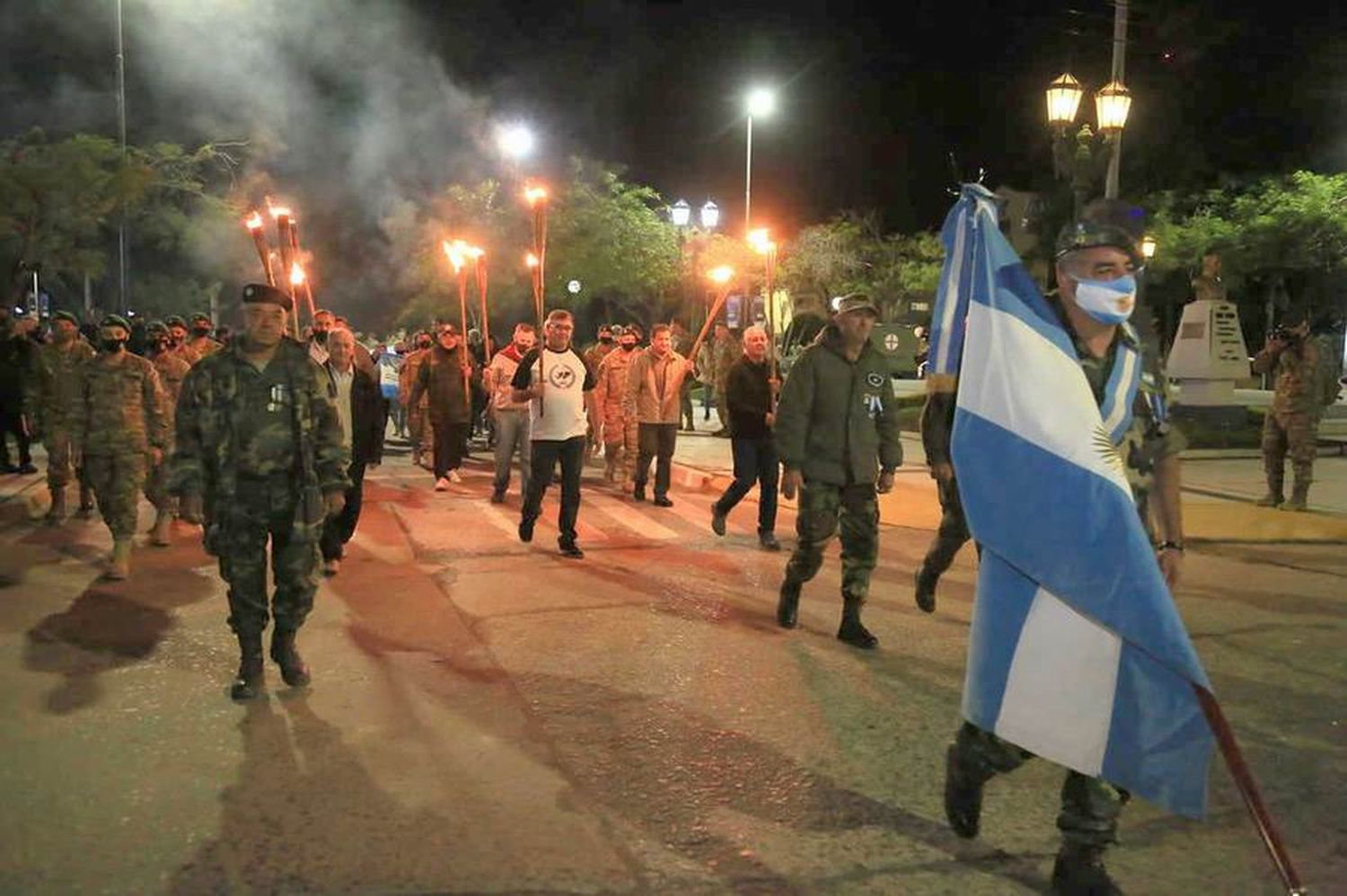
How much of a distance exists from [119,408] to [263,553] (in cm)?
342

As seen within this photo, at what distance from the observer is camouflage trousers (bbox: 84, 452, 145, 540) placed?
27.8ft

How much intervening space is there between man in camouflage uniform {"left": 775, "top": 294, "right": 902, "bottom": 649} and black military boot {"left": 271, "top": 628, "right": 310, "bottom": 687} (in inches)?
102

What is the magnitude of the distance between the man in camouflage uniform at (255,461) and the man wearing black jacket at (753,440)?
4.63 metres

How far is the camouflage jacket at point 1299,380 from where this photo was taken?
1202 cm

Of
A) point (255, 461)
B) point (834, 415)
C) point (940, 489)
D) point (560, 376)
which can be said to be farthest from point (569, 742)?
point (560, 376)

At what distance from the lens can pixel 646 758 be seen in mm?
4871

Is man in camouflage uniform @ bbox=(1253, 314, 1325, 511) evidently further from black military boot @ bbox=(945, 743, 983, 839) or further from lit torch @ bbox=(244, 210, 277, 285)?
black military boot @ bbox=(945, 743, 983, 839)

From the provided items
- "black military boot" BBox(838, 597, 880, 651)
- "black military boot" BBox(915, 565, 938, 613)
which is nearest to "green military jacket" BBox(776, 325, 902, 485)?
"black military boot" BBox(838, 597, 880, 651)

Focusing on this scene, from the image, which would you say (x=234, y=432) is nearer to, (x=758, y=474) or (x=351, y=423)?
(x=351, y=423)

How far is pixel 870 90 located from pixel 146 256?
80.2 ft

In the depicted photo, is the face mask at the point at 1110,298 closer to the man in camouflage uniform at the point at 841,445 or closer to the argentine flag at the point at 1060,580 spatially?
the argentine flag at the point at 1060,580

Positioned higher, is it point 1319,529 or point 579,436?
point 579,436

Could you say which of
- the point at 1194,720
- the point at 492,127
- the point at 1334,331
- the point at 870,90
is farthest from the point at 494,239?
the point at 1194,720

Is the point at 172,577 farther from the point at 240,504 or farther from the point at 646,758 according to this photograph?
the point at 646,758
